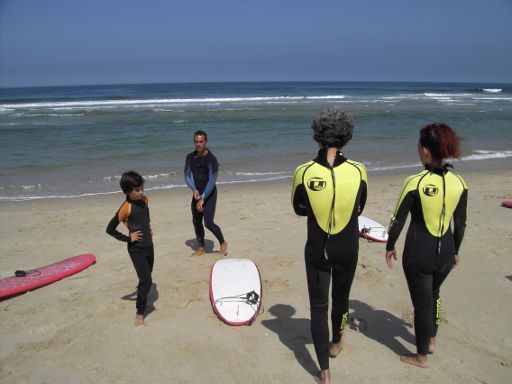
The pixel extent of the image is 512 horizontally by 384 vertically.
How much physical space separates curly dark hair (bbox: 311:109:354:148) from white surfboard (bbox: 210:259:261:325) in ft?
6.66

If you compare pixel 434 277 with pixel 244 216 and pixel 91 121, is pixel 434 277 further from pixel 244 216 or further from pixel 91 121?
pixel 91 121

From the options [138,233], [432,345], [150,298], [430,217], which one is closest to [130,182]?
[138,233]

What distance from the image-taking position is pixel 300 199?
2766 mm

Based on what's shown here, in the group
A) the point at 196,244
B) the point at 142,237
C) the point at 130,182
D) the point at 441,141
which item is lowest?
the point at 196,244

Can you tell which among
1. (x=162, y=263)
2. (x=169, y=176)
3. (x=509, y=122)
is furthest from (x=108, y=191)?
(x=509, y=122)

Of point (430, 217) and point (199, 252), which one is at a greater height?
point (430, 217)

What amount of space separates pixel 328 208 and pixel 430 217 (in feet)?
2.49

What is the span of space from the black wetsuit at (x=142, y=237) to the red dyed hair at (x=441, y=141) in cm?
251

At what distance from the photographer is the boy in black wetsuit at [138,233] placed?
378 cm

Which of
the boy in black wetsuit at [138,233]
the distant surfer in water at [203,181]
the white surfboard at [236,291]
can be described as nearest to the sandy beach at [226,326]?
the white surfboard at [236,291]

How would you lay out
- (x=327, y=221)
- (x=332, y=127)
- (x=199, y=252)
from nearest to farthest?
1. (x=332, y=127)
2. (x=327, y=221)
3. (x=199, y=252)

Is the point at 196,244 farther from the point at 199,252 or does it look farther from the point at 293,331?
the point at 293,331

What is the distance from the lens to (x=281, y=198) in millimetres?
8633

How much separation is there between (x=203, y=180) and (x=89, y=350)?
2.57 metres
